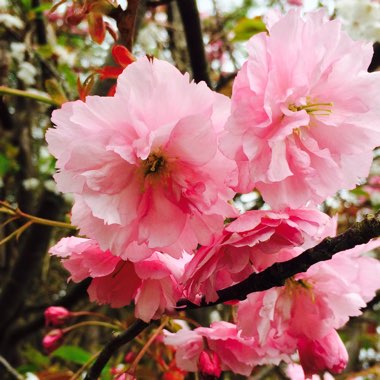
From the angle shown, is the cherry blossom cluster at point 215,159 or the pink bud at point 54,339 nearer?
the cherry blossom cluster at point 215,159

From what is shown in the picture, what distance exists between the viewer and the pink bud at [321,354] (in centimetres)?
70

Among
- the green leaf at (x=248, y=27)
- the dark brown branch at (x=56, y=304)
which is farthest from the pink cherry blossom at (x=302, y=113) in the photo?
the dark brown branch at (x=56, y=304)

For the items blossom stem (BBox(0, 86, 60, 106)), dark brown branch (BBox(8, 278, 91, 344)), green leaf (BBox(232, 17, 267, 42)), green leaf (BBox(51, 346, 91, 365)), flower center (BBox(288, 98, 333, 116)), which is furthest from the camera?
dark brown branch (BBox(8, 278, 91, 344))

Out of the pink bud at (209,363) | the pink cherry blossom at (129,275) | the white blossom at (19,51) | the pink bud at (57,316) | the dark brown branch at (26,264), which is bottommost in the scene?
the dark brown branch at (26,264)

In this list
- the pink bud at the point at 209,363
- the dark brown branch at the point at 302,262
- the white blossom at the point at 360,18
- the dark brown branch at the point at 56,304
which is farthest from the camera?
the white blossom at the point at 360,18

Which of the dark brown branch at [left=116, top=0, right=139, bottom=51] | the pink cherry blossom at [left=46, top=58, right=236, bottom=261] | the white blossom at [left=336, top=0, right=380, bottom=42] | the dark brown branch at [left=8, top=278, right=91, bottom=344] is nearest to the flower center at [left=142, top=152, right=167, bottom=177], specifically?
the pink cherry blossom at [left=46, top=58, right=236, bottom=261]

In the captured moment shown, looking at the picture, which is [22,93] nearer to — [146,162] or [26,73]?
[146,162]

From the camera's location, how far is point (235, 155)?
0.53 meters

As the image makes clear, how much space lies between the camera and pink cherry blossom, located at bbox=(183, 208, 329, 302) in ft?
1.86

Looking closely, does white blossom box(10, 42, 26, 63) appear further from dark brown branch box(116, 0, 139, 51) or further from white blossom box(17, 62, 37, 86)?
dark brown branch box(116, 0, 139, 51)

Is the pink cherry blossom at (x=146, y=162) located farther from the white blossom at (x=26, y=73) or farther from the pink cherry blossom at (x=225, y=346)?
the white blossom at (x=26, y=73)

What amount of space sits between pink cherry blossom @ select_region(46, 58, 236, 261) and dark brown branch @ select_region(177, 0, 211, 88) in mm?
743

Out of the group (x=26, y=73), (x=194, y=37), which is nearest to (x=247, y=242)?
(x=194, y=37)

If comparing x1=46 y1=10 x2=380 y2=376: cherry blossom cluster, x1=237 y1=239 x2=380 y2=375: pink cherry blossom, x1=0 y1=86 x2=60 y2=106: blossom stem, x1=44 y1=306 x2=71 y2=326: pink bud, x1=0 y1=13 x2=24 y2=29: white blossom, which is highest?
x1=0 y1=13 x2=24 y2=29: white blossom
